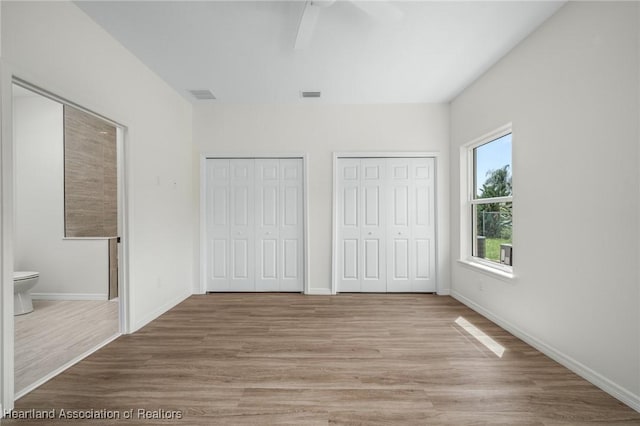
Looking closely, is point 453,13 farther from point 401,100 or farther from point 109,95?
point 109,95

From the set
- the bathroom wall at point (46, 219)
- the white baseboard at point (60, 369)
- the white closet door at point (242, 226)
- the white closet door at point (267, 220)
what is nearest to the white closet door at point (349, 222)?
the white closet door at point (267, 220)

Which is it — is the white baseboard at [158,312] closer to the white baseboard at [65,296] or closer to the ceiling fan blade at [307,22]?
the white baseboard at [65,296]

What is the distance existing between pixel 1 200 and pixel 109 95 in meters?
1.40

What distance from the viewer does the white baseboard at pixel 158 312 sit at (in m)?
3.08

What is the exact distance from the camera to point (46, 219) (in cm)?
415

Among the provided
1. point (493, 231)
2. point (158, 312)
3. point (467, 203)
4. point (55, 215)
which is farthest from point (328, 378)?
point (55, 215)

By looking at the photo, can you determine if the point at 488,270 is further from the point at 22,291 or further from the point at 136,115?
the point at 22,291

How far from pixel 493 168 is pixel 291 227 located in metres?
2.71

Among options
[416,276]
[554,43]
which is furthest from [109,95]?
[416,276]

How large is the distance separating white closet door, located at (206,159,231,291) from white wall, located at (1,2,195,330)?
26cm

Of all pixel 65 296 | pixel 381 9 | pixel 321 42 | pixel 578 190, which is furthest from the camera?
pixel 65 296

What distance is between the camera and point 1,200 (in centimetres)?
173

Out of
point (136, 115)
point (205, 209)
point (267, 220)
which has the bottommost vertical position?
point (267, 220)

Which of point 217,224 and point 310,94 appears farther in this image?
point 217,224
